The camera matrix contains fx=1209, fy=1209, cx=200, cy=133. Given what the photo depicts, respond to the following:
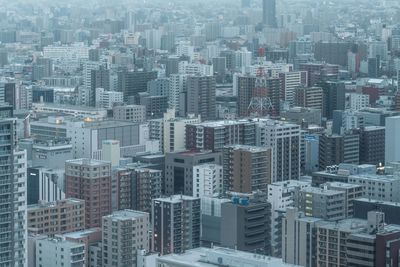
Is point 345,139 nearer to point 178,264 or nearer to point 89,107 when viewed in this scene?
point 89,107

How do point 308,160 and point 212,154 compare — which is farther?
point 308,160

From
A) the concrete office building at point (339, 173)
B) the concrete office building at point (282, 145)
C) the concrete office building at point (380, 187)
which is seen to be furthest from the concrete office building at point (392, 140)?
the concrete office building at point (380, 187)

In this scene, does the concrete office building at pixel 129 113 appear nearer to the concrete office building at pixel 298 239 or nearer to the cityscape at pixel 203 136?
the cityscape at pixel 203 136

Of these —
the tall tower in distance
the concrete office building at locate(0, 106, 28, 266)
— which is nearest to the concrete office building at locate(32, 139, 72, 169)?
the concrete office building at locate(0, 106, 28, 266)

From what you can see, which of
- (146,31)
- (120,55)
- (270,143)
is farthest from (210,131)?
(146,31)

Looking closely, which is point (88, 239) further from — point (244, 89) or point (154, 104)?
point (244, 89)

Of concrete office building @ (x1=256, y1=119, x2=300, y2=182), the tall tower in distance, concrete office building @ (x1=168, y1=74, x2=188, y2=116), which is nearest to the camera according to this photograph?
concrete office building @ (x1=256, y1=119, x2=300, y2=182)

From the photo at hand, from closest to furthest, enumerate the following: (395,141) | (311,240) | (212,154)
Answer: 1. (311,240)
2. (212,154)
3. (395,141)

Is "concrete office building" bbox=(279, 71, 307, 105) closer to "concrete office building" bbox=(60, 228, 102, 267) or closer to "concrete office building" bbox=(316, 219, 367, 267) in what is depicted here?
"concrete office building" bbox=(60, 228, 102, 267)
